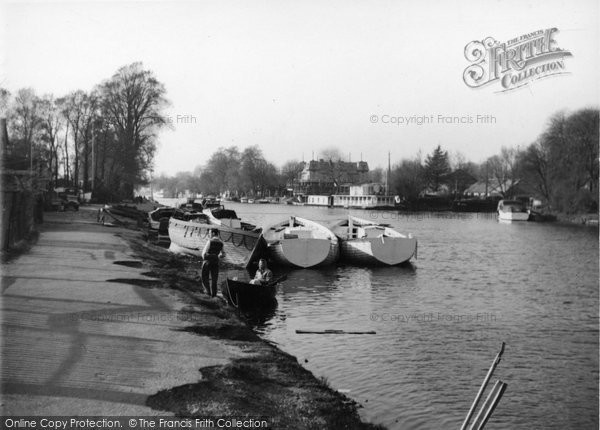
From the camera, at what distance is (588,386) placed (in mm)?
12812

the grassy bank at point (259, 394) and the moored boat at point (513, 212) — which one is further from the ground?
the moored boat at point (513, 212)

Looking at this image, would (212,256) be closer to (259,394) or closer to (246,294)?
(246,294)

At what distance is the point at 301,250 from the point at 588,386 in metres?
18.7

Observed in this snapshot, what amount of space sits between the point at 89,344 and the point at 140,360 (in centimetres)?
116

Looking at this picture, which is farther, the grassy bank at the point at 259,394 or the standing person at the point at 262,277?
the standing person at the point at 262,277

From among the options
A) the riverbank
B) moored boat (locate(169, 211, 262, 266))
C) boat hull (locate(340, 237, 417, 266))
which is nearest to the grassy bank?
the riverbank

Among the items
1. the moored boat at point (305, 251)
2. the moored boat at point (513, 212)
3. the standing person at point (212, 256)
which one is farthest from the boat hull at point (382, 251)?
the moored boat at point (513, 212)

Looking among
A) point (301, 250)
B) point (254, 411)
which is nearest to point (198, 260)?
point (301, 250)

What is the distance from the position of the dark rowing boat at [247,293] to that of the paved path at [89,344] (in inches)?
73.0

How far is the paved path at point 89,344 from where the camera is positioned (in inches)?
313

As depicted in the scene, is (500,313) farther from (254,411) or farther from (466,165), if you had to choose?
(466,165)

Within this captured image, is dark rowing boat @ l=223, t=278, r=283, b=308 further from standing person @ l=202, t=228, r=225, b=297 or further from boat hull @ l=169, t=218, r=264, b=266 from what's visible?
boat hull @ l=169, t=218, r=264, b=266

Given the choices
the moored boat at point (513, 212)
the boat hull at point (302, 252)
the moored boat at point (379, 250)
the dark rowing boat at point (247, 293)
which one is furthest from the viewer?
the moored boat at point (513, 212)

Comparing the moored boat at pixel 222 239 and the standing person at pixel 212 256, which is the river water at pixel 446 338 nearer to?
the standing person at pixel 212 256
